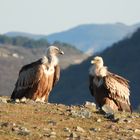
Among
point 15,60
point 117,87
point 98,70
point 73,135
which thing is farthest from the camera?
point 15,60

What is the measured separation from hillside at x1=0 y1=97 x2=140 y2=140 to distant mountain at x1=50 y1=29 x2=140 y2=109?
9432 cm

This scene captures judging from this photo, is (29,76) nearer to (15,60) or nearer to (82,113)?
(82,113)

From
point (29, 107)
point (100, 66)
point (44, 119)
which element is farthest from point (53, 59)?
point (44, 119)

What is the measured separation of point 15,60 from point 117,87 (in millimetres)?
132249

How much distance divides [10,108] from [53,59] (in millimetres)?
4322

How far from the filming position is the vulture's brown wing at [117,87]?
20375 millimetres

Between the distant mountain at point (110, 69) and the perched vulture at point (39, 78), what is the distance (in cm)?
9023

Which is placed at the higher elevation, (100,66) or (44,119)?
(100,66)

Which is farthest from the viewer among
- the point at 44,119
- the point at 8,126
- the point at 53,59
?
the point at 53,59

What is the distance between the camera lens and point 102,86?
20.5 m

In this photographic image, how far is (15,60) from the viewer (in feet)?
500

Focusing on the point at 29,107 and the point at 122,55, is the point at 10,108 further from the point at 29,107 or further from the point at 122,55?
the point at 122,55

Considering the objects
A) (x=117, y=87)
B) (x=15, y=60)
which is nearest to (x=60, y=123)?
(x=117, y=87)

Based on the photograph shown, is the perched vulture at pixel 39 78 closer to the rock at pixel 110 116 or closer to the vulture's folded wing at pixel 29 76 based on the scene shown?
the vulture's folded wing at pixel 29 76
